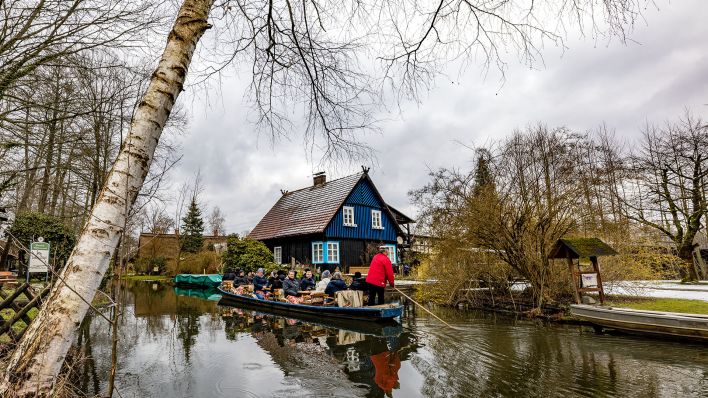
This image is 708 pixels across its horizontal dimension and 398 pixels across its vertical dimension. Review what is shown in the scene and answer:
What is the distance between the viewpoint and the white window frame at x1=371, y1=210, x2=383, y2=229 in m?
29.1

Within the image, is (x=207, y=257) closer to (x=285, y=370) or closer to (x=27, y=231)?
(x=27, y=231)

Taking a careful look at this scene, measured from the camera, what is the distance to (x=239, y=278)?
19.2 metres

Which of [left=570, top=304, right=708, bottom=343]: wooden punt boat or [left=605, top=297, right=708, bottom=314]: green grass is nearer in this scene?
[left=570, top=304, right=708, bottom=343]: wooden punt boat

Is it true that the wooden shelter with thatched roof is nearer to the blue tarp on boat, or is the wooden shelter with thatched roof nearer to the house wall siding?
the house wall siding

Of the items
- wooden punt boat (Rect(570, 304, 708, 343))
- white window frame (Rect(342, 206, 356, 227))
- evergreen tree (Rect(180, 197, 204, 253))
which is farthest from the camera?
evergreen tree (Rect(180, 197, 204, 253))

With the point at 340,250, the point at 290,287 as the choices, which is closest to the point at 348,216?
the point at 340,250

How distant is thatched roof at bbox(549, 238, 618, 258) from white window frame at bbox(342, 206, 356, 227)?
54.7 ft

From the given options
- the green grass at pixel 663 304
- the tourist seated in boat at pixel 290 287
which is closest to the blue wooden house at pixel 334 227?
the tourist seated in boat at pixel 290 287

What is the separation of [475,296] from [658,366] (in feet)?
28.5

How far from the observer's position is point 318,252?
25766 mm

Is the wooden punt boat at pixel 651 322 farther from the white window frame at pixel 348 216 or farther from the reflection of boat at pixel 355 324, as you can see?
the white window frame at pixel 348 216

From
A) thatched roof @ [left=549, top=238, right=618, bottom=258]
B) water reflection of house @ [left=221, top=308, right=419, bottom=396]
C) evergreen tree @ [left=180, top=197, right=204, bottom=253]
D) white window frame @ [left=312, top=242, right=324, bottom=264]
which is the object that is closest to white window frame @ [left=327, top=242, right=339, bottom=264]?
white window frame @ [left=312, top=242, right=324, bottom=264]

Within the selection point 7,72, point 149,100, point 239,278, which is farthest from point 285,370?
point 239,278

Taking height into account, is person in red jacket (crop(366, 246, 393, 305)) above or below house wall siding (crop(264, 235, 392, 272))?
below
